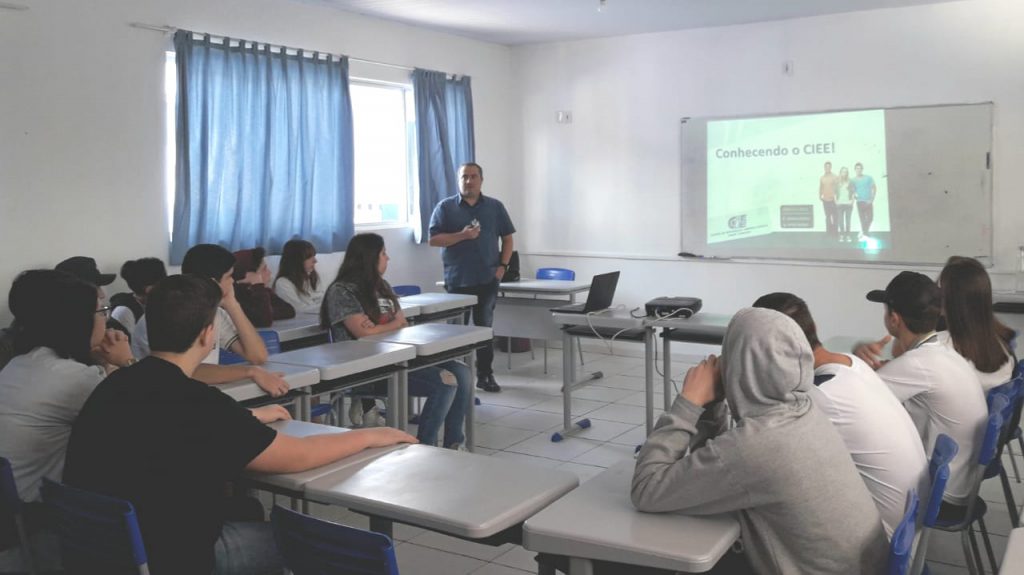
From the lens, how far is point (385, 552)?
5.45ft

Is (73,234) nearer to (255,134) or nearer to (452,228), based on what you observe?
(255,134)

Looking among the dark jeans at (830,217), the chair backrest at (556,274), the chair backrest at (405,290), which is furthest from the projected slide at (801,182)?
the chair backrest at (405,290)

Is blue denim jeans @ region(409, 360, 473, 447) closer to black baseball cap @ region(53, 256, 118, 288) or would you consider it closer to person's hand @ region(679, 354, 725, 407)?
black baseball cap @ region(53, 256, 118, 288)

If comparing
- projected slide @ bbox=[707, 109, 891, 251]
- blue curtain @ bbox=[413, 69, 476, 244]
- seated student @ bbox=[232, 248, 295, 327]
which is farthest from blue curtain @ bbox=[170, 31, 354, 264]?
projected slide @ bbox=[707, 109, 891, 251]

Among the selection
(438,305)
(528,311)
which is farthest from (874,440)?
(528,311)

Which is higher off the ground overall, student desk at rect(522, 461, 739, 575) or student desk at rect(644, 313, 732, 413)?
student desk at rect(644, 313, 732, 413)

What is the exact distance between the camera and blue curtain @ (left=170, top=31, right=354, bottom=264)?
223 inches

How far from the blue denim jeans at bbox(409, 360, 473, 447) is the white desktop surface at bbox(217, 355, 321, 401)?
0.99 meters

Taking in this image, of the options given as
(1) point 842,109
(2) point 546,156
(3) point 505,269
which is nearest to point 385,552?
(3) point 505,269

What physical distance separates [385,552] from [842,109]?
626cm

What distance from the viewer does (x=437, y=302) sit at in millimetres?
5652

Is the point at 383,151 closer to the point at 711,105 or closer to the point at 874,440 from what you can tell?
the point at 711,105

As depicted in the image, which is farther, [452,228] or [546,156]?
[546,156]

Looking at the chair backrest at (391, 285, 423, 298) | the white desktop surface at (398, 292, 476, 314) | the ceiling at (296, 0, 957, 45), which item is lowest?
the white desktop surface at (398, 292, 476, 314)
